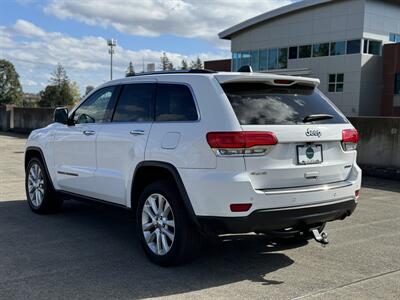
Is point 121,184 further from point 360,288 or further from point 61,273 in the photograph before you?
point 360,288

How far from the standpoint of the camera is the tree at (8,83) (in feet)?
385

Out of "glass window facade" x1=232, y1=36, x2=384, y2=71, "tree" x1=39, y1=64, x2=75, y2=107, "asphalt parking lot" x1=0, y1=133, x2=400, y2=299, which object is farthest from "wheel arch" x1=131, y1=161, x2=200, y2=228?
"tree" x1=39, y1=64, x2=75, y2=107

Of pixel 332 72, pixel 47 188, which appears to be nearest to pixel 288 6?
pixel 332 72

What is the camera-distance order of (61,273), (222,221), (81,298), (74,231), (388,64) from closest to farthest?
(81,298)
(222,221)
(61,273)
(74,231)
(388,64)

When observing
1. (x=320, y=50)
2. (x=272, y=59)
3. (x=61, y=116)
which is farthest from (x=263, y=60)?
(x=61, y=116)

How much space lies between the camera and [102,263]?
5.06m

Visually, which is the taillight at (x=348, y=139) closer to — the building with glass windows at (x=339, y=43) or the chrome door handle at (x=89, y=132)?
the chrome door handle at (x=89, y=132)

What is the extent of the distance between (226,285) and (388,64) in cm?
3993

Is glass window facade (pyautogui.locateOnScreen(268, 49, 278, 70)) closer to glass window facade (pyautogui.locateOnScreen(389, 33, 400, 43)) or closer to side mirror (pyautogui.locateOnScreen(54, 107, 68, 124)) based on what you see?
glass window facade (pyautogui.locateOnScreen(389, 33, 400, 43))

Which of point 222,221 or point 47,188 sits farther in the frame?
point 47,188

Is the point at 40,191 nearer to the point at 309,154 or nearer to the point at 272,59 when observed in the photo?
the point at 309,154

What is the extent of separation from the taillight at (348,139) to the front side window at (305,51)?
4071 centimetres

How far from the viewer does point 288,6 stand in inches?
1780

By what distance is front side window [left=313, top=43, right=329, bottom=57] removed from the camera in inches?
1693
